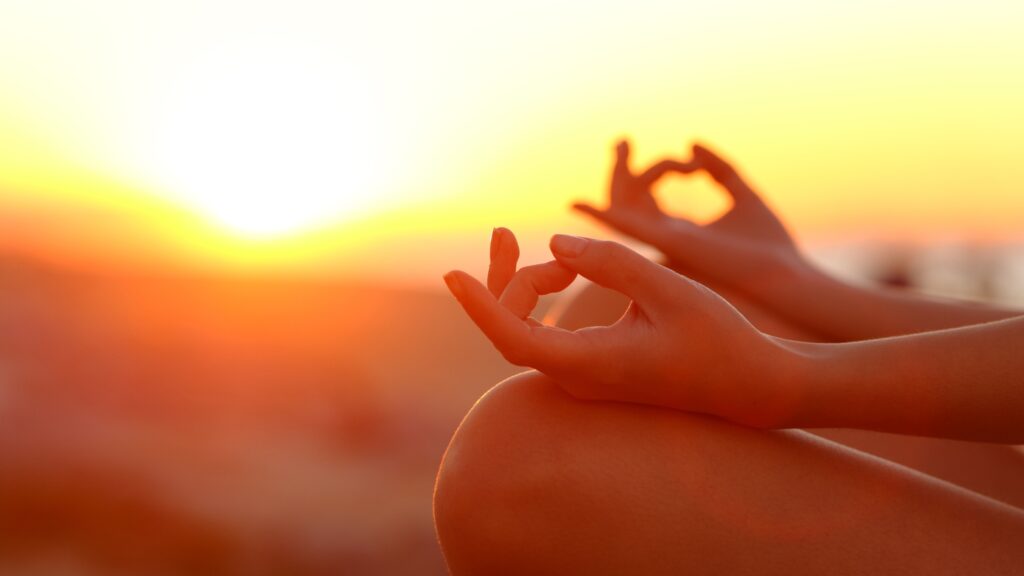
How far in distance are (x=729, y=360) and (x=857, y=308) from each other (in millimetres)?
692

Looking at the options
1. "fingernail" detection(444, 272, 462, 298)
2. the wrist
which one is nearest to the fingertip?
"fingernail" detection(444, 272, 462, 298)

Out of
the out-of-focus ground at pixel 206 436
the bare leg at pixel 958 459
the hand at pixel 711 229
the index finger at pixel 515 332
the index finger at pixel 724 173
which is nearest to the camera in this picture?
the index finger at pixel 515 332

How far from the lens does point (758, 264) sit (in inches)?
52.2

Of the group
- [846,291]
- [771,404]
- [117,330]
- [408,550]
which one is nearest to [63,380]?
[117,330]

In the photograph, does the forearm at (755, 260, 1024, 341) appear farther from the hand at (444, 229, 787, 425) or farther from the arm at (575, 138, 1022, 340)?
the hand at (444, 229, 787, 425)

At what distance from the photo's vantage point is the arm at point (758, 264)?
1214 millimetres

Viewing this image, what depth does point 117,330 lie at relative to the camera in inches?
173

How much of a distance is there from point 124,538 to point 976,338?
7.37 feet

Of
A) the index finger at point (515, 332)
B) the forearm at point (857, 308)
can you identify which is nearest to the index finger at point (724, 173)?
the forearm at point (857, 308)

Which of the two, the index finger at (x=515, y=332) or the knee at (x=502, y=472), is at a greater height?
the index finger at (x=515, y=332)

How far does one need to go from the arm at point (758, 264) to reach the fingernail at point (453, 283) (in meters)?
0.78

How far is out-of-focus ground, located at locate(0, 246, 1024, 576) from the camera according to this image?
7.64 ft

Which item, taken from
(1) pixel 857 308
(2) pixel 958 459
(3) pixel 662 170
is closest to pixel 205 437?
(3) pixel 662 170

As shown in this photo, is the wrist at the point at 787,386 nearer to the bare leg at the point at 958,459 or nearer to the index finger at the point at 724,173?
the bare leg at the point at 958,459
